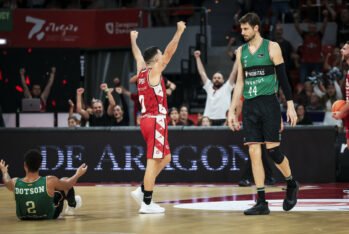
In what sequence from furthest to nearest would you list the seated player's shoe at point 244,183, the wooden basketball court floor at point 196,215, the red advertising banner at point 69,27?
the red advertising banner at point 69,27 < the seated player's shoe at point 244,183 < the wooden basketball court floor at point 196,215

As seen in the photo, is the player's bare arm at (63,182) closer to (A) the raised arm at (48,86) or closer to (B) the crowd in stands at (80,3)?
(A) the raised arm at (48,86)

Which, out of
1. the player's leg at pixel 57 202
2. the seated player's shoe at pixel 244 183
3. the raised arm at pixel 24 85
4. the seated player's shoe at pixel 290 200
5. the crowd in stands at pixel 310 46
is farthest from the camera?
the raised arm at pixel 24 85

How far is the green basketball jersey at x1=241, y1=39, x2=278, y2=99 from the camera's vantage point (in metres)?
11.4

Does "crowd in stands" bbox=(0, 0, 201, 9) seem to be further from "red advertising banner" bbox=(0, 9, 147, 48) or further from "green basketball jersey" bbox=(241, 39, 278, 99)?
"green basketball jersey" bbox=(241, 39, 278, 99)

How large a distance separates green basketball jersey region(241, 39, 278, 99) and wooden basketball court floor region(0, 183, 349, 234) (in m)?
1.46

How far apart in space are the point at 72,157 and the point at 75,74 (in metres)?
6.79

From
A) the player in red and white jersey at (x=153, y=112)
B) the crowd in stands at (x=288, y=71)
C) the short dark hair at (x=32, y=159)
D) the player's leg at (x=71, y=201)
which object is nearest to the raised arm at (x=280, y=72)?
the player in red and white jersey at (x=153, y=112)

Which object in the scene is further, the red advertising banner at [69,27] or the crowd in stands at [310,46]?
the red advertising banner at [69,27]

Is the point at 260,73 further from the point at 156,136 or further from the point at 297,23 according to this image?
the point at 297,23

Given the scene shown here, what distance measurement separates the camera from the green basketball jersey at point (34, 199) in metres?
10.8

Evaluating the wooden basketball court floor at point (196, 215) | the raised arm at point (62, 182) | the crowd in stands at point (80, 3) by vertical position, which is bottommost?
the wooden basketball court floor at point (196, 215)

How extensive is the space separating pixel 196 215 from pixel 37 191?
1.93m

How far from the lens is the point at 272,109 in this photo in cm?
1138

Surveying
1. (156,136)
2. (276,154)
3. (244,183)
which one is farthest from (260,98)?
(244,183)
